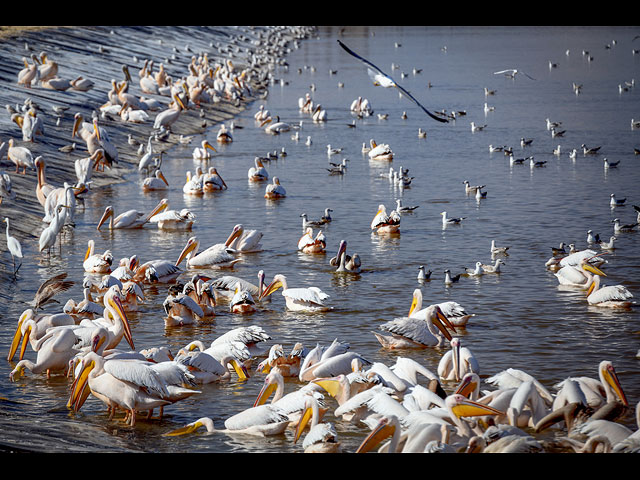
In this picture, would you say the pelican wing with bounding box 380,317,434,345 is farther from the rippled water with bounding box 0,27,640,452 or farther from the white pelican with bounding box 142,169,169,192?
the white pelican with bounding box 142,169,169,192

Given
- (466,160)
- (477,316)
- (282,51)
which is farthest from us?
(282,51)

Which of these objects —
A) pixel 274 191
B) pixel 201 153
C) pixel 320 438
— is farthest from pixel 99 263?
pixel 201 153

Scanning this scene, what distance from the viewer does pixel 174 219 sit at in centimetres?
1530

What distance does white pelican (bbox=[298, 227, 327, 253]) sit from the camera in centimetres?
1380

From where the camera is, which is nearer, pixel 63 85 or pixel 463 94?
pixel 63 85

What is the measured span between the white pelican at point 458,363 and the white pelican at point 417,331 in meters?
0.92

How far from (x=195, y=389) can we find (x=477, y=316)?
152 inches

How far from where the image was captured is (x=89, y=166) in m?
17.6

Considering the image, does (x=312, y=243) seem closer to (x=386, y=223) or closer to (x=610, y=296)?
(x=386, y=223)

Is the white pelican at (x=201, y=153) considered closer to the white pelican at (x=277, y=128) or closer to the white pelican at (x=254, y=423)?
the white pelican at (x=277, y=128)

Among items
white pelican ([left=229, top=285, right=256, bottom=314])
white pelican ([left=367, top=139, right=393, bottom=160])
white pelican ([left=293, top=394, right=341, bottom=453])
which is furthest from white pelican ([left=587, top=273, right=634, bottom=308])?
white pelican ([left=367, top=139, right=393, bottom=160])

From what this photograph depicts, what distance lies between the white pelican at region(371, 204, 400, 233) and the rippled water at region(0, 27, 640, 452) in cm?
17
